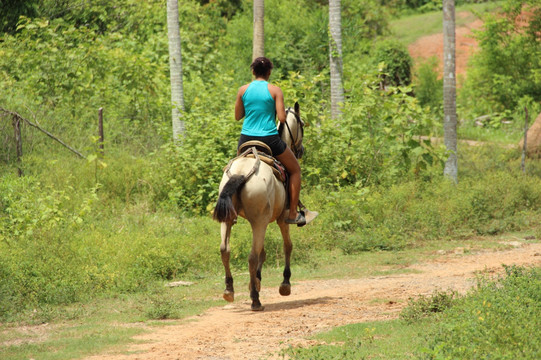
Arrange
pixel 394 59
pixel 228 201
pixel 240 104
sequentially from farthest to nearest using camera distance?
pixel 394 59 → pixel 240 104 → pixel 228 201

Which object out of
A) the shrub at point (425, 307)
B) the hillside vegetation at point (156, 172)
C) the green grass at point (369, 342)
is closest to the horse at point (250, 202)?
the green grass at point (369, 342)

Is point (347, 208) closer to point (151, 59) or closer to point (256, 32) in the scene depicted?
point (256, 32)

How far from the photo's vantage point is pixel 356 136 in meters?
14.6

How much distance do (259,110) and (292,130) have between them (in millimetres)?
776

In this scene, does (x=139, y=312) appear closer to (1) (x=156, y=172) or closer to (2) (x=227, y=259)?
(2) (x=227, y=259)

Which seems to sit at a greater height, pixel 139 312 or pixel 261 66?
pixel 261 66

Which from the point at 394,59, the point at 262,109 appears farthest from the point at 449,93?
the point at 394,59

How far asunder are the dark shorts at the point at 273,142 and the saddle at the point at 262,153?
2.6 inches

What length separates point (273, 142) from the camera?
8.48 m

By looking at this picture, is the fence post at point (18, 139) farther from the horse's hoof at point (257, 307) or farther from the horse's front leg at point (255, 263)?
the horse's hoof at point (257, 307)

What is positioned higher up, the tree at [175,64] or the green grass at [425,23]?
the green grass at [425,23]

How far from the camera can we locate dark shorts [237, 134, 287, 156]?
8438mm

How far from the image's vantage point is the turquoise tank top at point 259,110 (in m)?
8.38

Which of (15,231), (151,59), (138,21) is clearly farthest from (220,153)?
(138,21)
